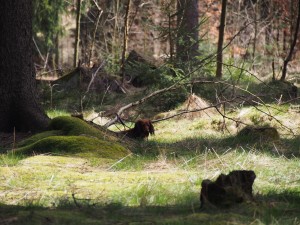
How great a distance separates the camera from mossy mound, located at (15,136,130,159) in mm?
8211

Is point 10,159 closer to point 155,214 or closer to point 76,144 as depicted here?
point 76,144

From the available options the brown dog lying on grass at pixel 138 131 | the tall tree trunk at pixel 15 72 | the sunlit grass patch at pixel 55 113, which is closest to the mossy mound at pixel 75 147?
the tall tree trunk at pixel 15 72

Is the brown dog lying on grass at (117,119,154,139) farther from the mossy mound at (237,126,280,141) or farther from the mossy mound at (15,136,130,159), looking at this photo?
the mossy mound at (15,136,130,159)

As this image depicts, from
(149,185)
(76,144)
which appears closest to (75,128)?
(76,144)

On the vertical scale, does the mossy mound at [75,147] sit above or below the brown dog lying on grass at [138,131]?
above

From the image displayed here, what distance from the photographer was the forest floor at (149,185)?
4621 millimetres

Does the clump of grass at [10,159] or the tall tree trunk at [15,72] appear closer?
the clump of grass at [10,159]

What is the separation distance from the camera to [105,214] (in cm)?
480

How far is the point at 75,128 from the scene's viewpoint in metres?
9.17

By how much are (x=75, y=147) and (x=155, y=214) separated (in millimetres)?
3559

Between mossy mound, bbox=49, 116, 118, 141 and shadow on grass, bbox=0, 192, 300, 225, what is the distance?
147 inches

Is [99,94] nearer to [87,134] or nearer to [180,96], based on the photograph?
[180,96]

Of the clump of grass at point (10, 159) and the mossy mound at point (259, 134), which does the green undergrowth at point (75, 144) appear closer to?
the clump of grass at point (10, 159)

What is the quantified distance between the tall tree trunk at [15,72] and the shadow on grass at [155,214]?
15.5 feet
